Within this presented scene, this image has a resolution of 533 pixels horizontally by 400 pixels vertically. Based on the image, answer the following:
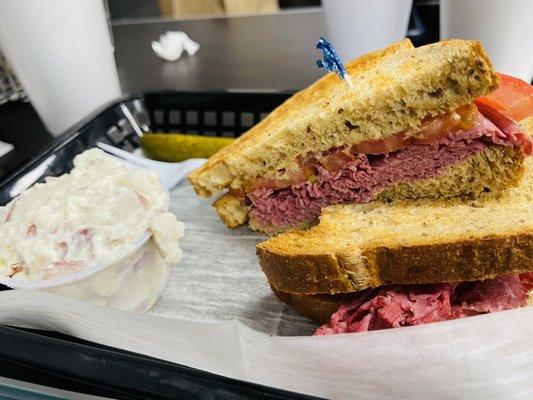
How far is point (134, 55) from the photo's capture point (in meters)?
3.72

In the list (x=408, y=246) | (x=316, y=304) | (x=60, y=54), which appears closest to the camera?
(x=408, y=246)

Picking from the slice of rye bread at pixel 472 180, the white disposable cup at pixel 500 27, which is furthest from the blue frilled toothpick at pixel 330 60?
the white disposable cup at pixel 500 27

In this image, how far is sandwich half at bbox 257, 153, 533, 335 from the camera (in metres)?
1.07

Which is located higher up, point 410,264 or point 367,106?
point 367,106

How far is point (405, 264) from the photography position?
114 centimetres

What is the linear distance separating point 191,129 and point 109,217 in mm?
971

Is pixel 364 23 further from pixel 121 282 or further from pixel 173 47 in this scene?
pixel 173 47

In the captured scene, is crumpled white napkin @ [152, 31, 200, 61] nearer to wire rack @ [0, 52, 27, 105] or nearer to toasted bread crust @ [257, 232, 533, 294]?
wire rack @ [0, 52, 27, 105]

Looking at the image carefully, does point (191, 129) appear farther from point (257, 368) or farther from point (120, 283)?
point (257, 368)

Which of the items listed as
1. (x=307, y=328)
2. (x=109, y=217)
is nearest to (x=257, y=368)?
(x=307, y=328)

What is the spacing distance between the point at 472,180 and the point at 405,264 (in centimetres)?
33

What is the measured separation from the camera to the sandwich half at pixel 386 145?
4.07 feet

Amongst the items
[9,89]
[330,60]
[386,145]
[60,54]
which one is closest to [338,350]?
[386,145]

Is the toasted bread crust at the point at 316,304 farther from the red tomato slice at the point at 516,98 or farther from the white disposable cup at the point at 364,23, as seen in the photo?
the white disposable cup at the point at 364,23
